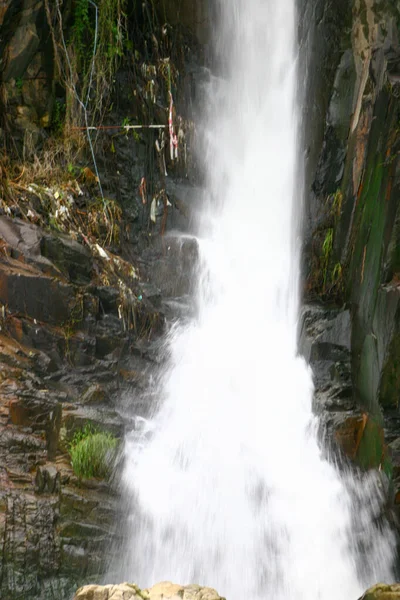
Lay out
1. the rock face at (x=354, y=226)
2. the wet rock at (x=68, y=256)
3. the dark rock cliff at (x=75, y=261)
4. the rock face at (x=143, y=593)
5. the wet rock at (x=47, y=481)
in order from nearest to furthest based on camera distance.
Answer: the rock face at (x=143, y=593), the dark rock cliff at (x=75, y=261), the wet rock at (x=47, y=481), the rock face at (x=354, y=226), the wet rock at (x=68, y=256)

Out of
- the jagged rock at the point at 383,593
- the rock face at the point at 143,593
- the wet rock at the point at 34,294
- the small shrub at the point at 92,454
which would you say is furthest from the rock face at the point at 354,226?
the wet rock at the point at 34,294

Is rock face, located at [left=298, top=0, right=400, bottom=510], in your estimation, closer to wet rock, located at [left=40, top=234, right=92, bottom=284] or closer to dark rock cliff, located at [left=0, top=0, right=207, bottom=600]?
dark rock cliff, located at [left=0, top=0, right=207, bottom=600]

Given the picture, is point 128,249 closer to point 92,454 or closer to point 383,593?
point 92,454

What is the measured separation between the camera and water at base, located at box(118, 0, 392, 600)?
15.5 ft

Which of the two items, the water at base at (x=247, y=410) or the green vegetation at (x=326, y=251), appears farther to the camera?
the green vegetation at (x=326, y=251)

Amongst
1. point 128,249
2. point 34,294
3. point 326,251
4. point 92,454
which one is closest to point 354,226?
point 326,251

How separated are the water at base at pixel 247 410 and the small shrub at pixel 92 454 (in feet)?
0.90

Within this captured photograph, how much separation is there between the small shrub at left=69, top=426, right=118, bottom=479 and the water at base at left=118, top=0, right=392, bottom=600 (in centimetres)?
27

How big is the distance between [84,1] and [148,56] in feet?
4.38

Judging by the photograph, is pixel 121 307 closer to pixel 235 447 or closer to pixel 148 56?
pixel 235 447

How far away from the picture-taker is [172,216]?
915 cm

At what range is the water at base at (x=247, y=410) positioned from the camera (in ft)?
15.5

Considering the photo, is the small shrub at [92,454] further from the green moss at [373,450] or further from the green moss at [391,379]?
the green moss at [391,379]

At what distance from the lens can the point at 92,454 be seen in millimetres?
4949
